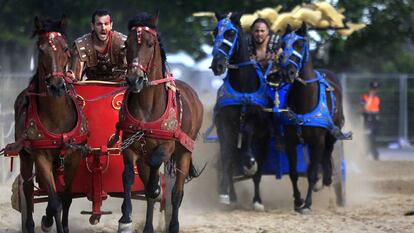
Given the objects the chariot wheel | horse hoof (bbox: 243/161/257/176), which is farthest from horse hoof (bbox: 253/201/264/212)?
the chariot wheel

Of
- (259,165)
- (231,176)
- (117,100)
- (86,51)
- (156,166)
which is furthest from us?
(259,165)

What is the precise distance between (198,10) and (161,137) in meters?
19.3

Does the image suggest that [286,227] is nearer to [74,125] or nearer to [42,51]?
[74,125]

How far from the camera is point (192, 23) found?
2952 centimetres

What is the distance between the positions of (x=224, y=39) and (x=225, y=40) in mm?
17

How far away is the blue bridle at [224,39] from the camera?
36.7 ft

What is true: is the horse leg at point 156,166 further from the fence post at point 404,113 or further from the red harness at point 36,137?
the fence post at point 404,113

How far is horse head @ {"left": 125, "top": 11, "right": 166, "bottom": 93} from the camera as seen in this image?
7871mm

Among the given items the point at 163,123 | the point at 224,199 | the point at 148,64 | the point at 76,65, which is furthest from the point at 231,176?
the point at 148,64

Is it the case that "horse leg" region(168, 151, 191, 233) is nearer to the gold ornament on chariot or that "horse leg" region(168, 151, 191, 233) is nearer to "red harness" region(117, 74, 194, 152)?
"red harness" region(117, 74, 194, 152)

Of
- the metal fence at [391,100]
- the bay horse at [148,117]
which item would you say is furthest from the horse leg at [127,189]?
the metal fence at [391,100]

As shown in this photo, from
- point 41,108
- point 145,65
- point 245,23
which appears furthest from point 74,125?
point 245,23

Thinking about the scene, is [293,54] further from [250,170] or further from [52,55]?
[52,55]

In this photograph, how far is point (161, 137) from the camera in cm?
838
